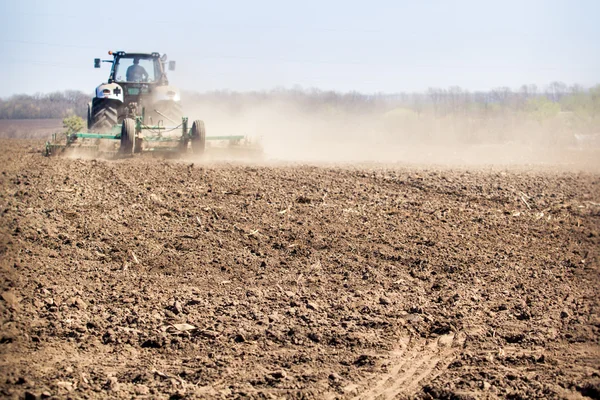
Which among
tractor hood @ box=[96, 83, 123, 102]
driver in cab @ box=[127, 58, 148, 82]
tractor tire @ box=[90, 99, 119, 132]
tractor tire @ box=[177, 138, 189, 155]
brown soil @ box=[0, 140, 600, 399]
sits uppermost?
driver in cab @ box=[127, 58, 148, 82]

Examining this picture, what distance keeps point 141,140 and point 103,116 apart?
231 centimetres

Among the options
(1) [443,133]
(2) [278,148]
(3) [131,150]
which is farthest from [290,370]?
(1) [443,133]

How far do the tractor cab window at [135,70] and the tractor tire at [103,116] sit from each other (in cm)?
108

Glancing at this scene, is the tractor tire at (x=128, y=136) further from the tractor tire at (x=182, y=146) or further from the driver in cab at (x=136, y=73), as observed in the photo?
the driver in cab at (x=136, y=73)

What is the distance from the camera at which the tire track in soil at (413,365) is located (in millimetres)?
4051

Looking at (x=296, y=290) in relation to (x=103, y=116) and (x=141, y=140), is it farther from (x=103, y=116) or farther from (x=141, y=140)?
(x=103, y=116)

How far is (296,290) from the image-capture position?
5.63m

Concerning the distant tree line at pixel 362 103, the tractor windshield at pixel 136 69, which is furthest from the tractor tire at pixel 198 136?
the distant tree line at pixel 362 103

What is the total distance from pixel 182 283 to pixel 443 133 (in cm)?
2607

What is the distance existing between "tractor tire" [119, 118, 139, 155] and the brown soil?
129 inches

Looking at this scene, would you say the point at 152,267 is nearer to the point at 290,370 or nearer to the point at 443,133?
the point at 290,370

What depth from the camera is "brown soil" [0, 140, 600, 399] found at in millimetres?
4148

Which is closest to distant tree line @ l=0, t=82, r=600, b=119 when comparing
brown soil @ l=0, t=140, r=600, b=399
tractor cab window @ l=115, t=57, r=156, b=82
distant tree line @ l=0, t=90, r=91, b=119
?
distant tree line @ l=0, t=90, r=91, b=119

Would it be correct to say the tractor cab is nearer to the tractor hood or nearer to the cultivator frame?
the tractor hood
